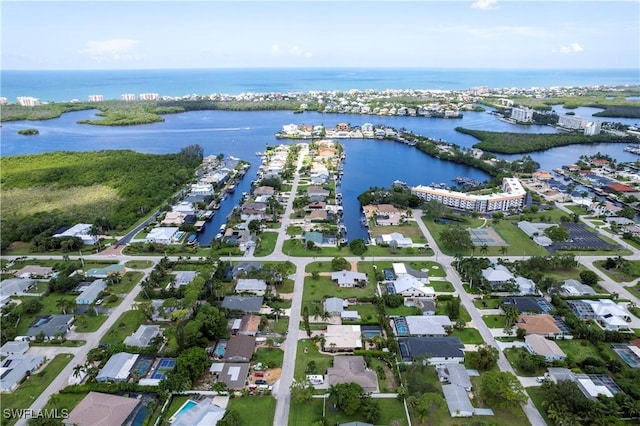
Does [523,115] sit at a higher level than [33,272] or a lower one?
higher

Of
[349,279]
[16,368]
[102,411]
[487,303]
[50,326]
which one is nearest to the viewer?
[102,411]

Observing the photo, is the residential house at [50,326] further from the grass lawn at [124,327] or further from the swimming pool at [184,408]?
the swimming pool at [184,408]

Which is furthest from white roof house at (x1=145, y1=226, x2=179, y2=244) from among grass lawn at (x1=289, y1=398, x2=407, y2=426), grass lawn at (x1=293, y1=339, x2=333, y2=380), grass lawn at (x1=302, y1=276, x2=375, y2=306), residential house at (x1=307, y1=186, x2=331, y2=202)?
grass lawn at (x1=289, y1=398, x2=407, y2=426)

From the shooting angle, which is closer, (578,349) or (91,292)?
(578,349)

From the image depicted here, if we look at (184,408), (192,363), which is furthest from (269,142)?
(184,408)

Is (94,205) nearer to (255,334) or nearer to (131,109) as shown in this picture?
(255,334)

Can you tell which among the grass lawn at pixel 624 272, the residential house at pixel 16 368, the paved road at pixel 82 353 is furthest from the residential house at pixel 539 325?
the residential house at pixel 16 368

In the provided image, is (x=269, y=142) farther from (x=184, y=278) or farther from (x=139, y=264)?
(x=184, y=278)
